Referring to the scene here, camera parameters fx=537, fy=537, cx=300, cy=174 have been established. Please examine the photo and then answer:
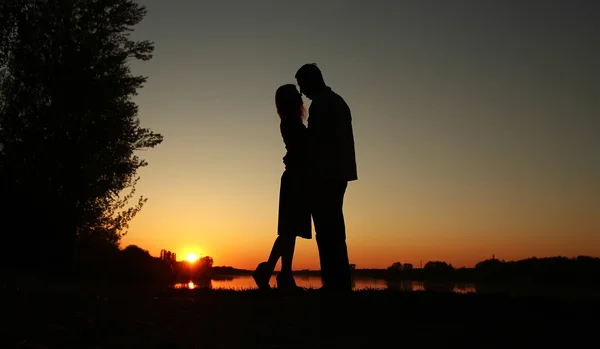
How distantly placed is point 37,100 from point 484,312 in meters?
23.4

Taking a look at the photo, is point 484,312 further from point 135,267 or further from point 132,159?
point 135,267

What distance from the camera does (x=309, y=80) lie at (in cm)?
930

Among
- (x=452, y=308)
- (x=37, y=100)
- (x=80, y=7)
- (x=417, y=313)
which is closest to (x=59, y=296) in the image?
(x=417, y=313)

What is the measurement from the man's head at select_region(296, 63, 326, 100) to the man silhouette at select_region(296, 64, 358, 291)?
18 centimetres

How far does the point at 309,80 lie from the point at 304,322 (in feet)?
14.5

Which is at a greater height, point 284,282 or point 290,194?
point 290,194

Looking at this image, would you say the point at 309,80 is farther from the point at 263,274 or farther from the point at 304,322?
the point at 304,322

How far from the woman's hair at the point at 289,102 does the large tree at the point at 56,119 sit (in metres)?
17.7

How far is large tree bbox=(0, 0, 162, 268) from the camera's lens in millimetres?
23938

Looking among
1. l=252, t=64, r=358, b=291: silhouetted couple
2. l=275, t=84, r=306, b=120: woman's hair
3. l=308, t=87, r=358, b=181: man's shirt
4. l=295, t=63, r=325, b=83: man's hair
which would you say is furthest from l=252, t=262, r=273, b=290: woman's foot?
l=295, t=63, r=325, b=83: man's hair

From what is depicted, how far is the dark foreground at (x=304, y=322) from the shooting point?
17.8 ft

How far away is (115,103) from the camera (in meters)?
25.7

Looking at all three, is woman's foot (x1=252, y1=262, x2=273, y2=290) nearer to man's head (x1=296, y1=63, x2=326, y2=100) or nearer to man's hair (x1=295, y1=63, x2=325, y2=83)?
man's head (x1=296, y1=63, x2=326, y2=100)

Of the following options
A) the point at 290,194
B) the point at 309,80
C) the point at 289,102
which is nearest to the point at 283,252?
the point at 290,194
